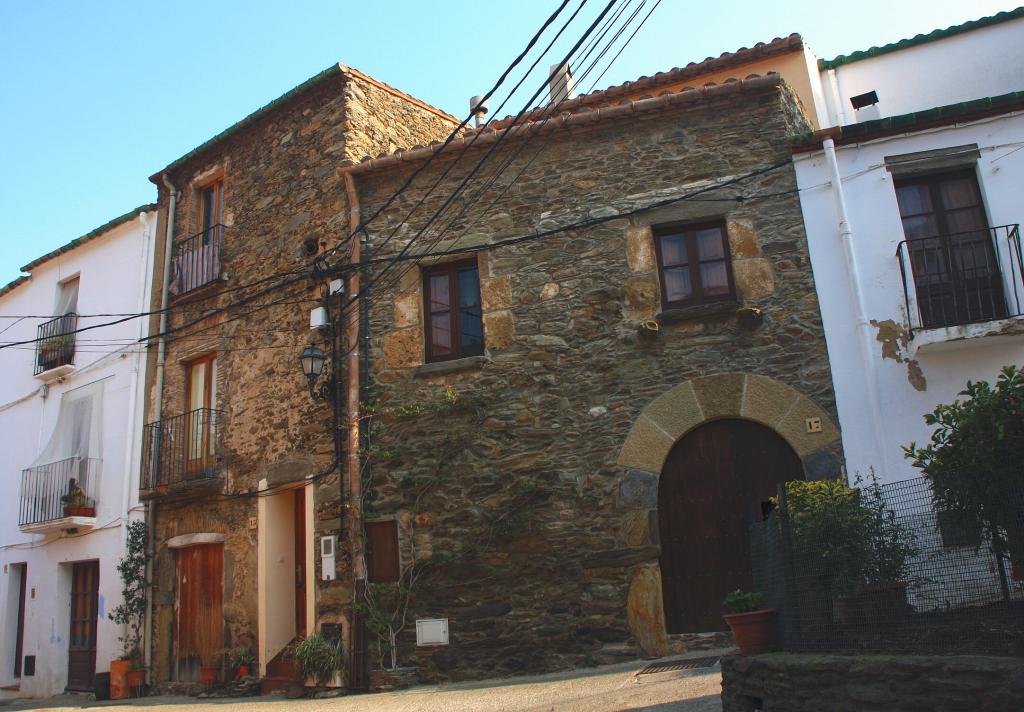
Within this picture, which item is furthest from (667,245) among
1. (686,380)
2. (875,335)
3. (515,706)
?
(515,706)

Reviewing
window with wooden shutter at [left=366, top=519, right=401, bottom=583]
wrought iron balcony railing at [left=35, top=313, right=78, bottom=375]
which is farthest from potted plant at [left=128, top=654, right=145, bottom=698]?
wrought iron balcony railing at [left=35, top=313, right=78, bottom=375]

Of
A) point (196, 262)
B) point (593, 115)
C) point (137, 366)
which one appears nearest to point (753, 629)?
point (593, 115)

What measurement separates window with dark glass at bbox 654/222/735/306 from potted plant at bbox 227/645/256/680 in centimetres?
576

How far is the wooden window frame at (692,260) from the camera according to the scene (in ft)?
27.8

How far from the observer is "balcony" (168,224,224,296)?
37.3 feet

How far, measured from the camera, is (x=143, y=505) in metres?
11.4

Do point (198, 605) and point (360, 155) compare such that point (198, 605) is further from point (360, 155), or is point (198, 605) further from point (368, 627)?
point (360, 155)

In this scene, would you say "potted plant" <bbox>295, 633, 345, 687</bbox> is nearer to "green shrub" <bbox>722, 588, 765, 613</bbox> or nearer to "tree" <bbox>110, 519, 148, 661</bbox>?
"tree" <bbox>110, 519, 148, 661</bbox>

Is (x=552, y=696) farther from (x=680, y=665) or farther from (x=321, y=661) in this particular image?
(x=321, y=661)

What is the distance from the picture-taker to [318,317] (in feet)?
32.2

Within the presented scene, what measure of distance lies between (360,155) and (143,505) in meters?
5.20

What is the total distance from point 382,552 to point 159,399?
4.67 metres

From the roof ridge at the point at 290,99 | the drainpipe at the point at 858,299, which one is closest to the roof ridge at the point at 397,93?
the roof ridge at the point at 290,99

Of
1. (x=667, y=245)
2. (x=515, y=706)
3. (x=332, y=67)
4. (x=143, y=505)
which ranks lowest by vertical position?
(x=515, y=706)
